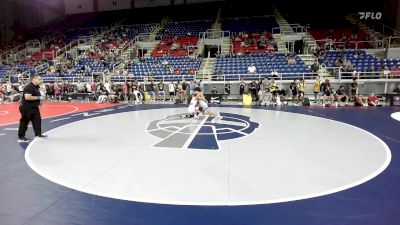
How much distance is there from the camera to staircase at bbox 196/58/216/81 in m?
19.5

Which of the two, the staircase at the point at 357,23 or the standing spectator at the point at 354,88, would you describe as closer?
the standing spectator at the point at 354,88

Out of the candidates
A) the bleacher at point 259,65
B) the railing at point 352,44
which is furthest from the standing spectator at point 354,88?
the railing at point 352,44

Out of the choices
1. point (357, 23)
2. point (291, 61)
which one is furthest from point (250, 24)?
point (291, 61)

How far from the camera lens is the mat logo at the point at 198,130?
6527 mm

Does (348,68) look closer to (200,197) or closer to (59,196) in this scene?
(200,197)

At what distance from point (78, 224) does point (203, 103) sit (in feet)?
24.8

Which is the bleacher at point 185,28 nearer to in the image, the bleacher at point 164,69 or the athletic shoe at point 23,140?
the bleacher at point 164,69

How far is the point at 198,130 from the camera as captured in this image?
7949 mm

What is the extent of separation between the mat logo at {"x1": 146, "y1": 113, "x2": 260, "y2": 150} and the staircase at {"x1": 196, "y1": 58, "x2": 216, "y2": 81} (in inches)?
368

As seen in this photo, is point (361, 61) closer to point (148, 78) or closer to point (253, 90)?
point (253, 90)

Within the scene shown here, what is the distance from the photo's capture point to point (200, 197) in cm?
374

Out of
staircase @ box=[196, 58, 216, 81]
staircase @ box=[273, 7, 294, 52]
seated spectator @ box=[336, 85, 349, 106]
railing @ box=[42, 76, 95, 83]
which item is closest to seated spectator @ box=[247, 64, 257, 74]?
staircase @ box=[196, 58, 216, 81]

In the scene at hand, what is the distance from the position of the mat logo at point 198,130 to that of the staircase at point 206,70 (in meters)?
9.35

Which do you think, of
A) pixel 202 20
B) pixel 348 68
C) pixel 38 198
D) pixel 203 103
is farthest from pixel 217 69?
pixel 38 198
